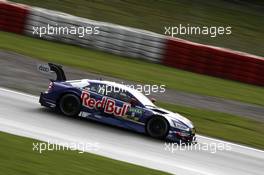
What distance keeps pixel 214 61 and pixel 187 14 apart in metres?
7.11

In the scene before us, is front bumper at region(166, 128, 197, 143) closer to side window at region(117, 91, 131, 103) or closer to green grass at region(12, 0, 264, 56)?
side window at region(117, 91, 131, 103)

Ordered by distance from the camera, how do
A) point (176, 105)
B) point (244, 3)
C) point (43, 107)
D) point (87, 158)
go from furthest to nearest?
point (244, 3), point (176, 105), point (43, 107), point (87, 158)

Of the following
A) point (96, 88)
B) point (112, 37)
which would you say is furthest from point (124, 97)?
point (112, 37)

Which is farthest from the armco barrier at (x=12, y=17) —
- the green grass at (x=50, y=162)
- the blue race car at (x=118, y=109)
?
the green grass at (x=50, y=162)

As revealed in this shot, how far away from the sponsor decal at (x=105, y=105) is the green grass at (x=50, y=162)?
7.80ft

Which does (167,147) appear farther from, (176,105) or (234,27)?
(234,27)

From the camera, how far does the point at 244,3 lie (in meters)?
29.8

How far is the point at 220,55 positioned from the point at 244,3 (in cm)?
921

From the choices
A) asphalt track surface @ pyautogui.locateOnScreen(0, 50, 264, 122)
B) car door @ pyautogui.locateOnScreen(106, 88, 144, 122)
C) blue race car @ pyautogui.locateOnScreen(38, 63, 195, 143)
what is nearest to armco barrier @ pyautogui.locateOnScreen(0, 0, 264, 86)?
asphalt track surface @ pyautogui.locateOnScreen(0, 50, 264, 122)

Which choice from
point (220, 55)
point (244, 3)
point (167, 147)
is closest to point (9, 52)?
point (220, 55)

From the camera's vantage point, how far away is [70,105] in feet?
47.1

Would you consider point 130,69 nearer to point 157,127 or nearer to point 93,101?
point 93,101

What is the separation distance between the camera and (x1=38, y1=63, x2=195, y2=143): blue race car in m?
13.9

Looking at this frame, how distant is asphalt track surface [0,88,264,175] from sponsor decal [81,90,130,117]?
0.42m
